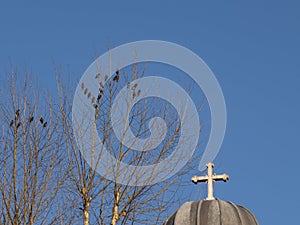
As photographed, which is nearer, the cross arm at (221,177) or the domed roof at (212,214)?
the domed roof at (212,214)

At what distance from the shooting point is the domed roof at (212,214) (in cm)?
1002

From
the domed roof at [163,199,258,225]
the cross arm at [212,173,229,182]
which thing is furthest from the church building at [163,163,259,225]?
the cross arm at [212,173,229,182]

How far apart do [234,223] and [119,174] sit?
230 inches

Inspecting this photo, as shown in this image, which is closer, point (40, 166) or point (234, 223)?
point (234, 223)

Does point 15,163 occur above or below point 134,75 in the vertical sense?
below

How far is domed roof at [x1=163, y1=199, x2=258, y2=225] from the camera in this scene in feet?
32.9

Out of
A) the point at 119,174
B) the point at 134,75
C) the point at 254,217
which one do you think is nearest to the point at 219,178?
the point at 254,217

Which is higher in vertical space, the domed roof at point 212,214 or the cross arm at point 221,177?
the cross arm at point 221,177

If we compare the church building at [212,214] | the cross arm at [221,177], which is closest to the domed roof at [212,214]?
the church building at [212,214]

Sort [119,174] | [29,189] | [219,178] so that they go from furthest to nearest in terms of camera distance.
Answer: [119,174] < [29,189] < [219,178]

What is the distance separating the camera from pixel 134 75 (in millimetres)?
16531

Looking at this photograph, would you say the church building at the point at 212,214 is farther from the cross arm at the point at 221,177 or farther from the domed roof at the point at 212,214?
the cross arm at the point at 221,177

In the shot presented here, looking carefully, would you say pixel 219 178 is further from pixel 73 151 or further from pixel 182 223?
pixel 73 151

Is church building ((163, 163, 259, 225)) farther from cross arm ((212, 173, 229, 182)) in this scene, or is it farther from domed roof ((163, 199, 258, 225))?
cross arm ((212, 173, 229, 182))
